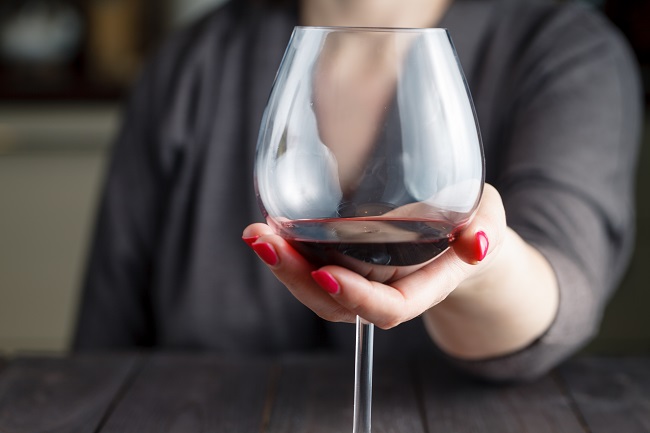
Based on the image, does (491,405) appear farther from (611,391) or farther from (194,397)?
(194,397)

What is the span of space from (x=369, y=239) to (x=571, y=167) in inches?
20.7

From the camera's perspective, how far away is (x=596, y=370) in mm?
876

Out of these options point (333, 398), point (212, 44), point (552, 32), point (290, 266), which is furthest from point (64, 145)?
point (290, 266)

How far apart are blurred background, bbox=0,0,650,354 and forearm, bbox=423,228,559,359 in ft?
5.11

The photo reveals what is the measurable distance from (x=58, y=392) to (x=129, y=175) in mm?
527

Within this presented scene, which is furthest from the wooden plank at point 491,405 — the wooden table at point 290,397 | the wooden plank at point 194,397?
the wooden plank at point 194,397

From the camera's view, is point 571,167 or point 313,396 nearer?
point 313,396

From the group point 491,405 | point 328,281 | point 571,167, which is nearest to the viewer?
point 328,281

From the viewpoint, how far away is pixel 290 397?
2.60ft

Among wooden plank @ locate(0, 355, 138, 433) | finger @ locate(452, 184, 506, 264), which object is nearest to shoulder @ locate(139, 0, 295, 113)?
wooden plank @ locate(0, 355, 138, 433)

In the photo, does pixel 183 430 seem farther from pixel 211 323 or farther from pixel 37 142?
pixel 37 142

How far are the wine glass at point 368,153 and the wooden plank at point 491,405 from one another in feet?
0.70

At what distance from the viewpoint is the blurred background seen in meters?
2.32

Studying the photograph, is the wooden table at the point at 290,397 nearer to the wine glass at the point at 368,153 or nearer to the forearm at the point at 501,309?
the forearm at the point at 501,309
